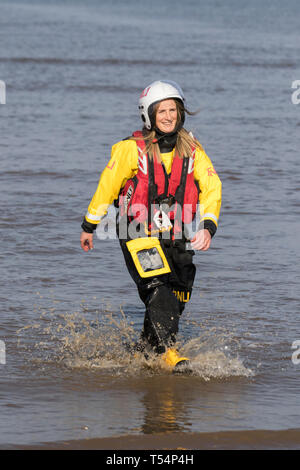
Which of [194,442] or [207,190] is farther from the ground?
[207,190]

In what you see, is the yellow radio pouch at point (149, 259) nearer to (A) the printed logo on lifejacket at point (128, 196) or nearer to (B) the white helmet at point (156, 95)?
(A) the printed logo on lifejacket at point (128, 196)

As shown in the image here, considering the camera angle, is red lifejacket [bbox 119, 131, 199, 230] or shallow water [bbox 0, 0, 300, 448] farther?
red lifejacket [bbox 119, 131, 199, 230]

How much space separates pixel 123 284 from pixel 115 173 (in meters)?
2.26

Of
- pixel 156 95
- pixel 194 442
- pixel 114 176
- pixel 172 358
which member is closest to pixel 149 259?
pixel 114 176

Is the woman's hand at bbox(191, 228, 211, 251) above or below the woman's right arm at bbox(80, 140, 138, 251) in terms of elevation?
below

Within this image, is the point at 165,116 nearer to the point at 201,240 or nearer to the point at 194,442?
the point at 201,240

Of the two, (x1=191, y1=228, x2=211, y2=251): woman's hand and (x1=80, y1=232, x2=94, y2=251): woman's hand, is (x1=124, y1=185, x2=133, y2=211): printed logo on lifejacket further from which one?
(x1=191, y1=228, x2=211, y2=251): woman's hand

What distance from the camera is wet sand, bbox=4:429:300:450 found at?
15.3 feet

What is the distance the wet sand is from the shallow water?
3 centimetres

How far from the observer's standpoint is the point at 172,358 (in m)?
5.74

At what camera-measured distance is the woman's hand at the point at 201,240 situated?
544 centimetres

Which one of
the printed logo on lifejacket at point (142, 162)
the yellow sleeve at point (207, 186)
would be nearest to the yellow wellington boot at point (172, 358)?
the yellow sleeve at point (207, 186)

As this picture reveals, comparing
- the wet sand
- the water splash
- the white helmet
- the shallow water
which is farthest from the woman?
the wet sand

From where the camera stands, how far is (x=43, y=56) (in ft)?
80.8
